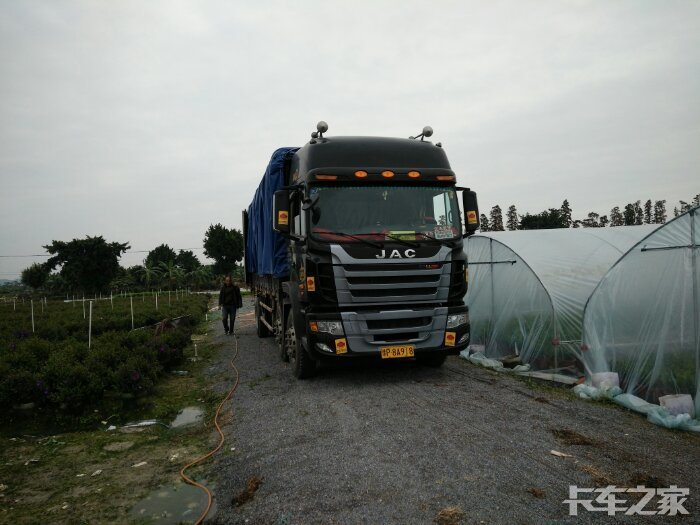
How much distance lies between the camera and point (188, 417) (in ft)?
21.6

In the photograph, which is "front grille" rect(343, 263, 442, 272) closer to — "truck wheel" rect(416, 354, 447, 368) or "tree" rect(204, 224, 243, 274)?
"truck wheel" rect(416, 354, 447, 368)

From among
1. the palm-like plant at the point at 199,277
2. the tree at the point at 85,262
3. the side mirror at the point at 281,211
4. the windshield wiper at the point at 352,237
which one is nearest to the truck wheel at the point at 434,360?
the windshield wiper at the point at 352,237

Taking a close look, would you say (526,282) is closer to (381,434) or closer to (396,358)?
(396,358)

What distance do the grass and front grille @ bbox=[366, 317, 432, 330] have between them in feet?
8.68

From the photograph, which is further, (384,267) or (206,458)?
(384,267)

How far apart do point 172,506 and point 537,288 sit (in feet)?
24.0

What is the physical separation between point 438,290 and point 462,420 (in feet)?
6.55

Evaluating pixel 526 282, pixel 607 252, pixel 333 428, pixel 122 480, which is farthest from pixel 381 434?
pixel 607 252

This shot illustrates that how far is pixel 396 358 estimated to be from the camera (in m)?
6.56

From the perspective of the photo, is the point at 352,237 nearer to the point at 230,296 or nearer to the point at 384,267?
the point at 384,267

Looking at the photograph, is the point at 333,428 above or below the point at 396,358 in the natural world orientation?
below

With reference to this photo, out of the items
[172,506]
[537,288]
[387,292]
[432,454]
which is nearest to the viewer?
[172,506]

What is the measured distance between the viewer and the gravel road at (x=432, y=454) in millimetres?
3477

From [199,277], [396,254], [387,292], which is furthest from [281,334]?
[199,277]
